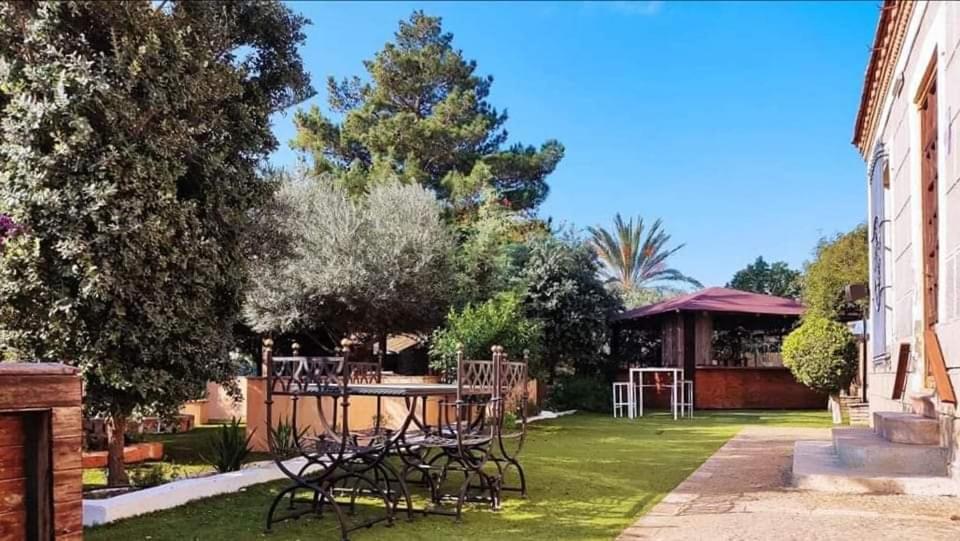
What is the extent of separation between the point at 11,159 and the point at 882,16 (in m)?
7.23

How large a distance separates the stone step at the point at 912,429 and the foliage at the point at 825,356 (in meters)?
6.50

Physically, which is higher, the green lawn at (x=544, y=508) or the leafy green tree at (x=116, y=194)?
the leafy green tree at (x=116, y=194)

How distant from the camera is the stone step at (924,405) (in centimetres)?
645

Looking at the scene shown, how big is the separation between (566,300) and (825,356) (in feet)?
17.2

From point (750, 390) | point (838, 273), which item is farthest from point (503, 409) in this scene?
point (750, 390)

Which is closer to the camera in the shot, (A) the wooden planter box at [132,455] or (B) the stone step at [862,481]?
(B) the stone step at [862,481]

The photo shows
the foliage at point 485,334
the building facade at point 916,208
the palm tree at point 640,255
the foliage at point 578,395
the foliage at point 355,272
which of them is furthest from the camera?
the palm tree at point 640,255

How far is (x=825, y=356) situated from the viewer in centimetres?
1308

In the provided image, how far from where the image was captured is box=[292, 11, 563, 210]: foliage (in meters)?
22.5

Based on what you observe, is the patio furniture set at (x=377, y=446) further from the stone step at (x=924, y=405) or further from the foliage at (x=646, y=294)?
the foliage at (x=646, y=294)

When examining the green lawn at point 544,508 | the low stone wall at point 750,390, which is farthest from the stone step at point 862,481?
the low stone wall at point 750,390

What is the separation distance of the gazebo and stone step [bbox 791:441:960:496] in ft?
38.6

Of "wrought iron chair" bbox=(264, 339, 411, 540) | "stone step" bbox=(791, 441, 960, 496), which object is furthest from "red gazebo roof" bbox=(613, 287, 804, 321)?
"wrought iron chair" bbox=(264, 339, 411, 540)

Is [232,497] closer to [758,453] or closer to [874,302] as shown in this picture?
[758,453]
